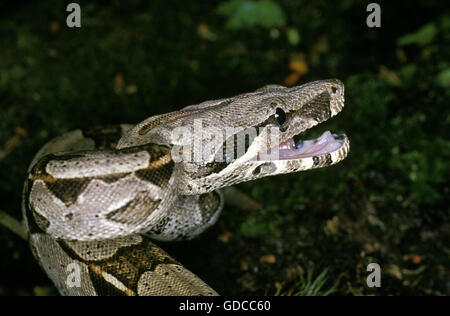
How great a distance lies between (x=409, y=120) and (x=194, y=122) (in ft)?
13.9

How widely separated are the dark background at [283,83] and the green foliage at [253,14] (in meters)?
0.03

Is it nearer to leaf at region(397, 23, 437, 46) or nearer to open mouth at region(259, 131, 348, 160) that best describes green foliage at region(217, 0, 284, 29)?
leaf at region(397, 23, 437, 46)

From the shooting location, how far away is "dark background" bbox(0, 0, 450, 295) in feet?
16.9

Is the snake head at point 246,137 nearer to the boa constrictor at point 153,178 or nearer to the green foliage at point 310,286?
the boa constrictor at point 153,178

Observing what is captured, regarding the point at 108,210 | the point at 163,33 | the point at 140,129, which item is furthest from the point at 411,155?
the point at 163,33

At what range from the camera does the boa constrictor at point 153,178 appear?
371 cm

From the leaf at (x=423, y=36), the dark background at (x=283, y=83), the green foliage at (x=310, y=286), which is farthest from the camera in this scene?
the leaf at (x=423, y=36)

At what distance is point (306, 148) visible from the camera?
456 centimetres

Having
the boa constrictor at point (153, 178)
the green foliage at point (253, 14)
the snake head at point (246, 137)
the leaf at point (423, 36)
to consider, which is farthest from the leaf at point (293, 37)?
the snake head at point (246, 137)

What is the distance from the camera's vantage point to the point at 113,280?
386cm

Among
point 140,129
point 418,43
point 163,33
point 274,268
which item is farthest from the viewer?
point 163,33

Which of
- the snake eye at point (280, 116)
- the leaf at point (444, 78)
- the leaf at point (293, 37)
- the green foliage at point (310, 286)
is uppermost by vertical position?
the leaf at point (293, 37)

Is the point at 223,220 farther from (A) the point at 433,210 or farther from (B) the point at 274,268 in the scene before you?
(A) the point at 433,210
